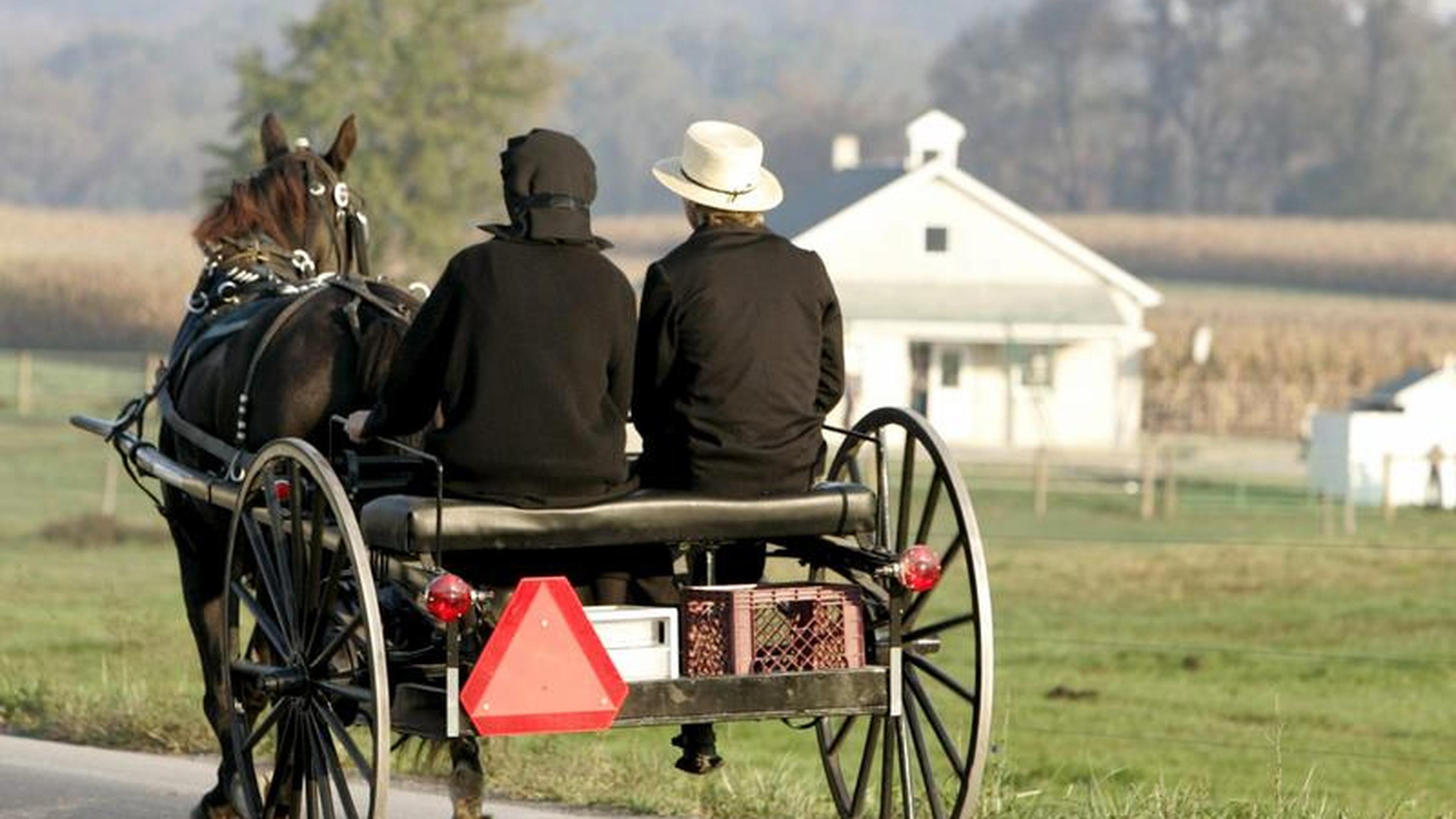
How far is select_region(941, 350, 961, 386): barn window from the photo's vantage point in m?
57.4

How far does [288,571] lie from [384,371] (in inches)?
47.7

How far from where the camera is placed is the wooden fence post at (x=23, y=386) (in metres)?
51.6

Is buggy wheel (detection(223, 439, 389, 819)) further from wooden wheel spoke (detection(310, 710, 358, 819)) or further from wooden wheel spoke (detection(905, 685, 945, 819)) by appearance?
wooden wheel spoke (detection(905, 685, 945, 819))

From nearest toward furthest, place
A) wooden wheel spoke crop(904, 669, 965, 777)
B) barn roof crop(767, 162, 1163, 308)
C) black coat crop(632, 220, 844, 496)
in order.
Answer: wooden wheel spoke crop(904, 669, 965, 777) → black coat crop(632, 220, 844, 496) → barn roof crop(767, 162, 1163, 308)

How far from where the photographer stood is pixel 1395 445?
45094 millimetres

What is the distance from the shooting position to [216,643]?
9.50 metres

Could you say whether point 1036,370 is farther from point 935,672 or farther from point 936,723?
point 936,723

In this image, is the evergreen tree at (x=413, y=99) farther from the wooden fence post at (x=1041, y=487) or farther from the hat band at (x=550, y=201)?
the hat band at (x=550, y=201)

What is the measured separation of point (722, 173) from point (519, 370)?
2.68 feet

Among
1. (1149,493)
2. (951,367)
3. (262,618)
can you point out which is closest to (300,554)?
(262,618)

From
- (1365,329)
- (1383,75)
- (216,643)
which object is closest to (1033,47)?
(1383,75)

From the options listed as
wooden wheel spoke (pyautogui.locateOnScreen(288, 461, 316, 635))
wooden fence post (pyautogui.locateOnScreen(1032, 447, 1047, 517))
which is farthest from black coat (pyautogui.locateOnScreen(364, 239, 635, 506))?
wooden fence post (pyautogui.locateOnScreen(1032, 447, 1047, 517))

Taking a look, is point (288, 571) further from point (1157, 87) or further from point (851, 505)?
point (1157, 87)

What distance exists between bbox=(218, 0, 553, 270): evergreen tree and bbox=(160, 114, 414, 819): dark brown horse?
182ft
